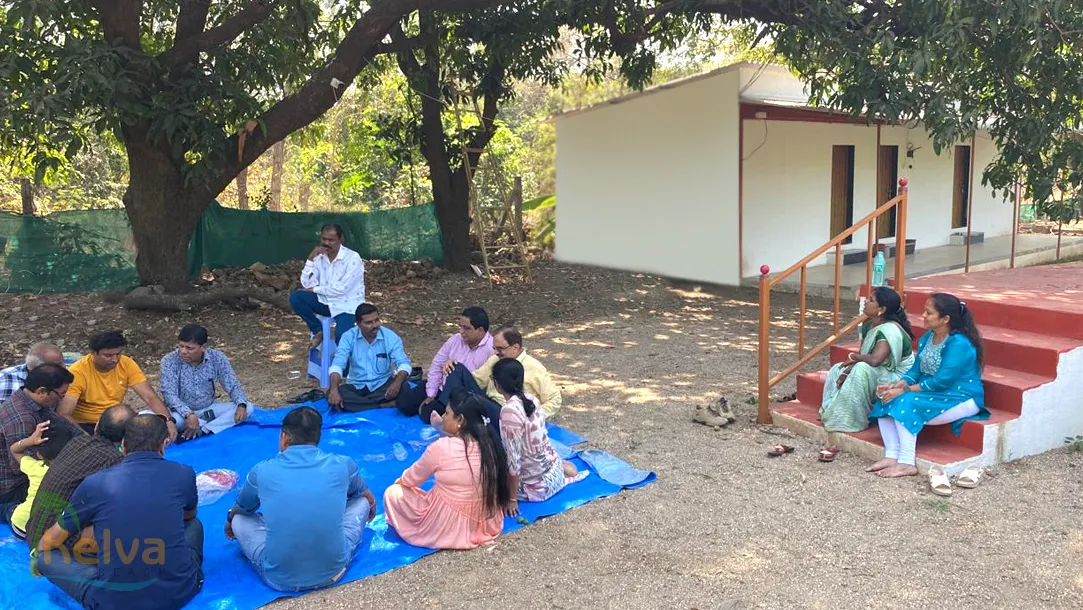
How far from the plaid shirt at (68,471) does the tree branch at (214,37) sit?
6368mm

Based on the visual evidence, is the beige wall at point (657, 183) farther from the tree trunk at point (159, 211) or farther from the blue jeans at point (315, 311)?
the blue jeans at point (315, 311)

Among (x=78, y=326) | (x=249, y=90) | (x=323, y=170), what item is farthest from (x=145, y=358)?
(x=323, y=170)

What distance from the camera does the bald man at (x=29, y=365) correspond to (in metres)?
4.52

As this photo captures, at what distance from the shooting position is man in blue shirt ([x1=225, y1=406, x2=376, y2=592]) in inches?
135

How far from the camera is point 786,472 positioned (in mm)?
4871

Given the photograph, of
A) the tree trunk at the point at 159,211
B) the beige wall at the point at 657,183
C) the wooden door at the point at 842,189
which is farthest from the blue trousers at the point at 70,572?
the wooden door at the point at 842,189

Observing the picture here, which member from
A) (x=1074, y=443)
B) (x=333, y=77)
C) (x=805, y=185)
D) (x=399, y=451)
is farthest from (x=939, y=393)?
(x=805, y=185)

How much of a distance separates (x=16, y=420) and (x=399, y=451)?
216 cm

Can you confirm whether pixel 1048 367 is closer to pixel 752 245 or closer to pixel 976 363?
pixel 976 363

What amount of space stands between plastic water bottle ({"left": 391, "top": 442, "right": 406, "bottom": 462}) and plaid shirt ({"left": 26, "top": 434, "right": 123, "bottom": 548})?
6.61 feet

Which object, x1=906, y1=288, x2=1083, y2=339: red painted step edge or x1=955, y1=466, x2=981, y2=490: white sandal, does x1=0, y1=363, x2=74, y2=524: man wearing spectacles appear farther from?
x1=906, y1=288, x2=1083, y2=339: red painted step edge

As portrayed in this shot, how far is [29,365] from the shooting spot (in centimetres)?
463

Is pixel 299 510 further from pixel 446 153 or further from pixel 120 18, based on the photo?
pixel 446 153

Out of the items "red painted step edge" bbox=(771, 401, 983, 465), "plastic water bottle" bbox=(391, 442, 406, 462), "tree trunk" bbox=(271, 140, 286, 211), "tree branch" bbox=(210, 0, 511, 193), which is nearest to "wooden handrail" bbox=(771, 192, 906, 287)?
"red painted step edge" bbox=(771, 401, 983, 465)
